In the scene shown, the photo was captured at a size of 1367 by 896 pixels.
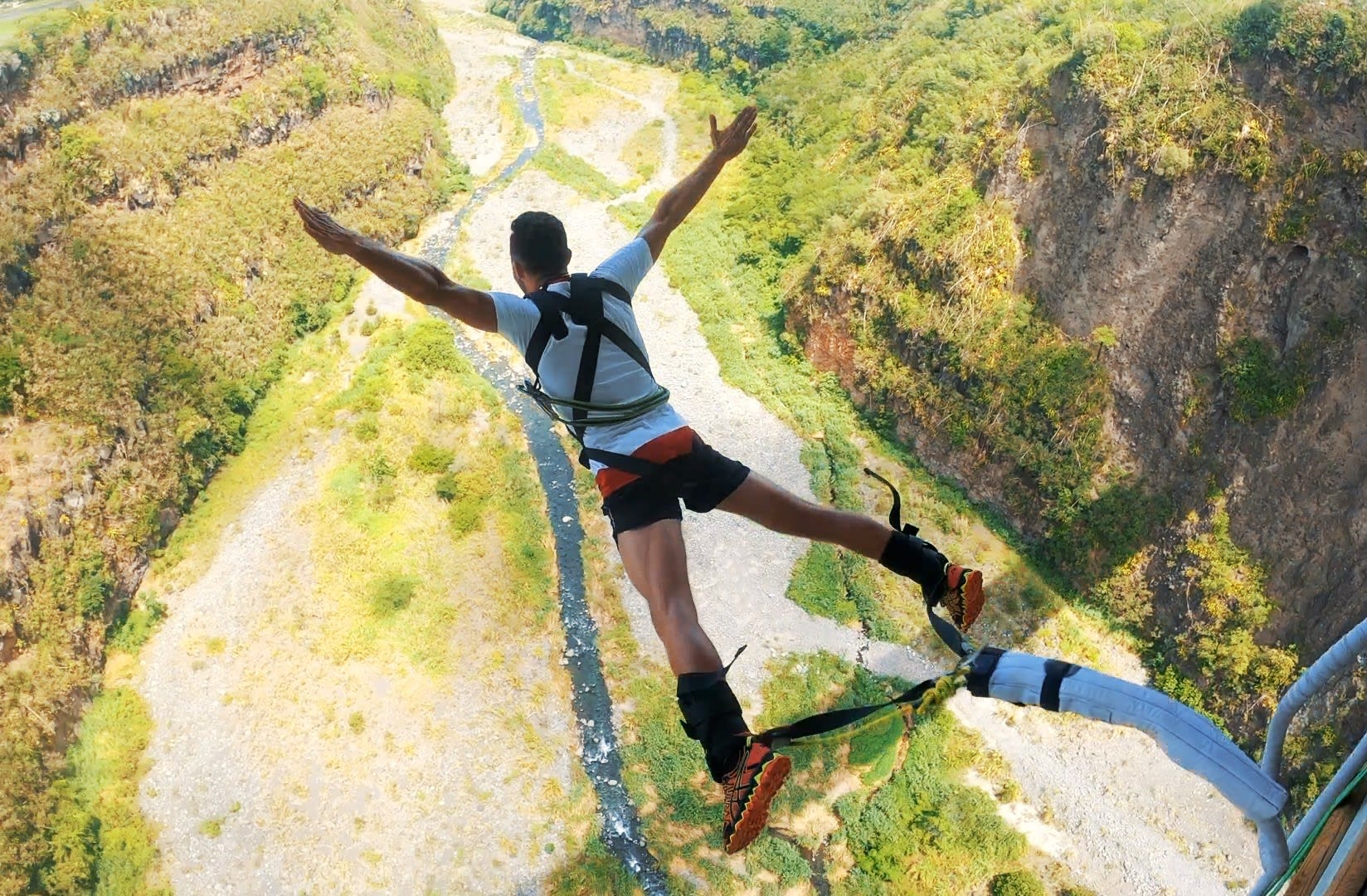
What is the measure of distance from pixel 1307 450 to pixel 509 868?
13.9 metres

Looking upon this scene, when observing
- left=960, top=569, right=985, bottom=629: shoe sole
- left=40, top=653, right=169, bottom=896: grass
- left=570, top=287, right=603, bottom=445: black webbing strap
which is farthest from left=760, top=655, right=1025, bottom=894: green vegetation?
left=40, top=653, right=169, bottom=896: grass

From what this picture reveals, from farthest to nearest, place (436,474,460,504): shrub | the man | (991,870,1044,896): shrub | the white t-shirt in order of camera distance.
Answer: (436,474,460,504): shrub, (991,870,1044,896): shrub, the white t-shirt, the man

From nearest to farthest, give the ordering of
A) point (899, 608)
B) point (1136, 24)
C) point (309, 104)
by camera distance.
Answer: point (899, 608) < point (1136, 24) < point (309, 104)

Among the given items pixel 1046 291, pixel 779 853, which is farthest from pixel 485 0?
pixel 779 853

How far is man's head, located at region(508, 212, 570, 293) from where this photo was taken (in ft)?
14.5

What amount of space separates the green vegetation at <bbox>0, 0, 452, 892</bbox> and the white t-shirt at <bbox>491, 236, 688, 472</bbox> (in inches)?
494

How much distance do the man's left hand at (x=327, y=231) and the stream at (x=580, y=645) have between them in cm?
1084

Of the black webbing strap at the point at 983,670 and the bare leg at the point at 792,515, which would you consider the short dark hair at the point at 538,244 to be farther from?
the black webbing strap at the point at 983,670

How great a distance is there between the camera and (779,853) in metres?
12.4

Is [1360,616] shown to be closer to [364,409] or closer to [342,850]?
[342,850]

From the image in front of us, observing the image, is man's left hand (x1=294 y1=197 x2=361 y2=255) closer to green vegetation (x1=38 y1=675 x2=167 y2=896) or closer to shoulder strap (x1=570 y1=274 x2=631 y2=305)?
shoulder strap (x1=570 y1=274 x2=631 y2=305)

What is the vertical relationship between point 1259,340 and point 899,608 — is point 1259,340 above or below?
above

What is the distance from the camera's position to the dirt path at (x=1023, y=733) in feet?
41.5

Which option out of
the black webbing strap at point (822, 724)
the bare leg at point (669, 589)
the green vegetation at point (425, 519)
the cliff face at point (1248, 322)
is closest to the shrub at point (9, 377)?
the green vegetation at point (425, 519)
